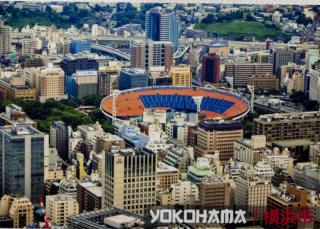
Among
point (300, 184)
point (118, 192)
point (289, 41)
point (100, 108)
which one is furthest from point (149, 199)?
point (289, 41)

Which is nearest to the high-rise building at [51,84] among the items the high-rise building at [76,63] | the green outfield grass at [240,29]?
the high-rise building at [76,63]

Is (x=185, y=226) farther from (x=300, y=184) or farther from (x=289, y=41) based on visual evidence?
(x=289, y=41)

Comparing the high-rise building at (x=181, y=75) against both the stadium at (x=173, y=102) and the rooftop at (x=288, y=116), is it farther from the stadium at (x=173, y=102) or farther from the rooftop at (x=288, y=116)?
the rooftop at (x=288, y=116)

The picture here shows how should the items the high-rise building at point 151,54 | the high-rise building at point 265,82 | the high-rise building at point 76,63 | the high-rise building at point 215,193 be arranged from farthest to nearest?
the high-rise building at point 265,82 → the high-rise building at point 76,63 → the high-rise building at point 151,54 → the high-rise building at point 215,193

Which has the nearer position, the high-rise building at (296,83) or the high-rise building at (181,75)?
the high-rise building at (181,75)

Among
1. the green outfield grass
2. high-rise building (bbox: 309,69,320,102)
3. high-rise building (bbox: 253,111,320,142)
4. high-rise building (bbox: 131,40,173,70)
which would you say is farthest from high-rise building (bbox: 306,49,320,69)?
high-rise building (bbox: 131,40,173,70)

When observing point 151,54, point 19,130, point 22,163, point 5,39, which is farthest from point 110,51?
point 22,163
